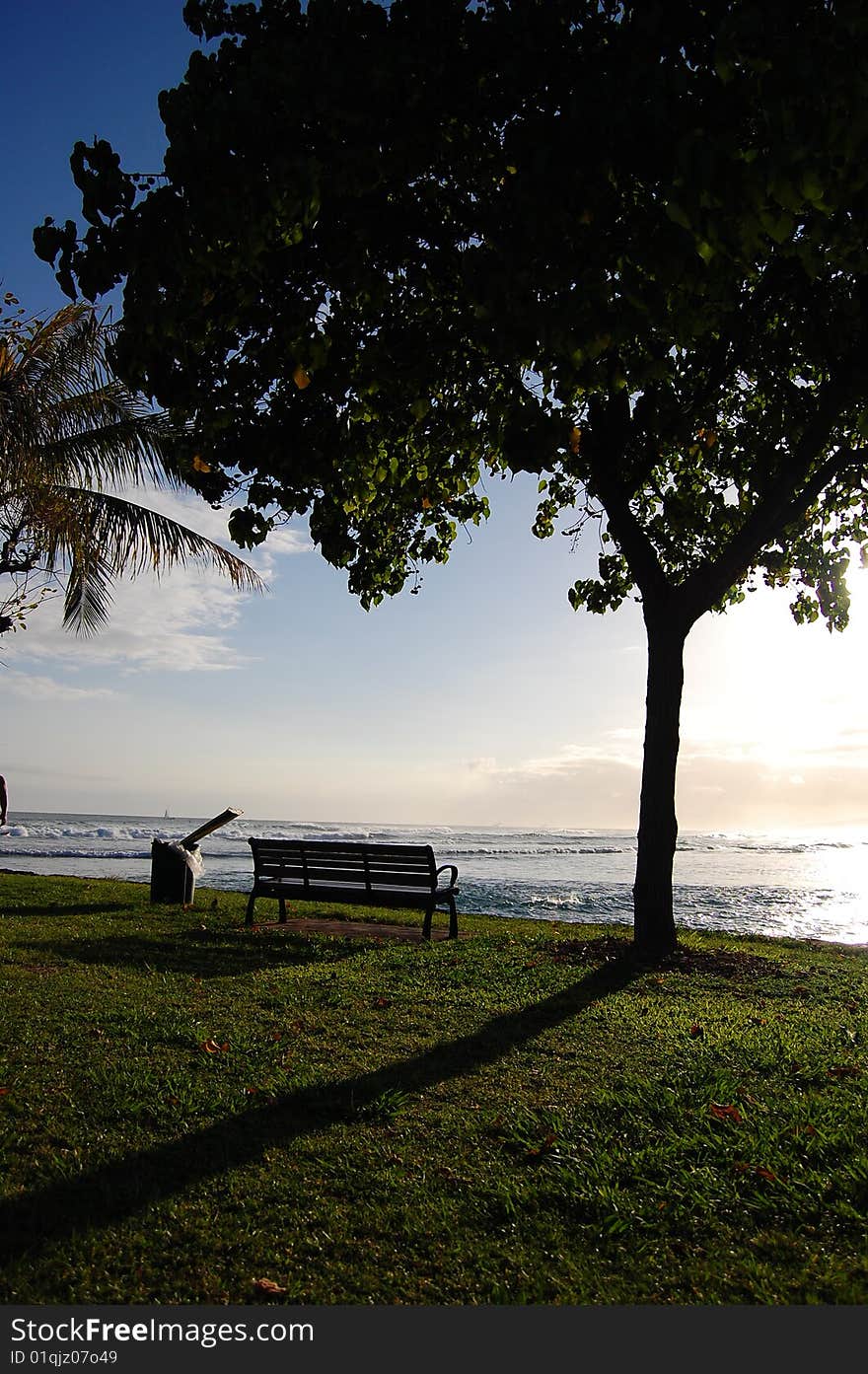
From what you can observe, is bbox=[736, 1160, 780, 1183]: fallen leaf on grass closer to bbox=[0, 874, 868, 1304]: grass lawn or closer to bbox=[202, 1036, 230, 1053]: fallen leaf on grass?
bbox=[0, 874, 868, 1304]: grass lawn

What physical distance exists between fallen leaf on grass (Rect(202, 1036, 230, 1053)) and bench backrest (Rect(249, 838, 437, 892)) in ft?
15.3

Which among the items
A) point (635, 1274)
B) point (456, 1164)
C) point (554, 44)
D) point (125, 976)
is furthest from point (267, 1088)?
point (554, 44)

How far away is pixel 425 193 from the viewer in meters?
7.24

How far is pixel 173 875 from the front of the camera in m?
13.4

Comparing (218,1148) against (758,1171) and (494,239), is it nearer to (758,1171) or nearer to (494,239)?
(758,1171)

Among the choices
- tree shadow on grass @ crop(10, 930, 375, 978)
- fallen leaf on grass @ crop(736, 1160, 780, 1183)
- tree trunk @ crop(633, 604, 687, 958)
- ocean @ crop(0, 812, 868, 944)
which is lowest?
ocean @ crop(0, 812, 868, 944)

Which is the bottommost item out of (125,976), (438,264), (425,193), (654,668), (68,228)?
(125,976)

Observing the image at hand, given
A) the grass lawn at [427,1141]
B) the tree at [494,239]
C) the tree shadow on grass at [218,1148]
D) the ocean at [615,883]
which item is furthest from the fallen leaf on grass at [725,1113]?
the ocean at [615,883]

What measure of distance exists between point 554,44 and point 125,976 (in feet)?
26.8

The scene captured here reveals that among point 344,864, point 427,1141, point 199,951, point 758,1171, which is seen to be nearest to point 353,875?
point 344,864

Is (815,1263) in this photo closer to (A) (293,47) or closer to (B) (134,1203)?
(B) (134,1203)

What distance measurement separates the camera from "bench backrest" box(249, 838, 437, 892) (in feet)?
34.1

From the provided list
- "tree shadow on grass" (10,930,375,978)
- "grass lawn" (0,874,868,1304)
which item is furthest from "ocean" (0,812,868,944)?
"grass lawn" (0,874,868,1304)

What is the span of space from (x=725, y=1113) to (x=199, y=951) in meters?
6.41
